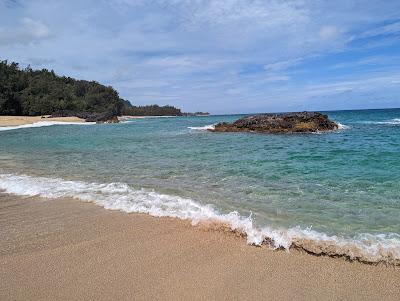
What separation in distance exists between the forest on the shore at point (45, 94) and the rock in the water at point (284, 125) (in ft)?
146

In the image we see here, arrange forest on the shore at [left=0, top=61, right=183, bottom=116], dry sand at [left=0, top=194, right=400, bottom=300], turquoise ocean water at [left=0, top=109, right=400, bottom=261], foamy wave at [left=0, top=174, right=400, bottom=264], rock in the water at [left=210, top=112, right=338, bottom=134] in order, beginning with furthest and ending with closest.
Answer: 1. forest on the shore at [left=0, top=61, right=183, bottom=116]
2. rock in the water at [left=210, top=112, right=338, bottom=134]
3. turquoise ocean water at [left=0, top=109, right=400, bottom=261]
4. foamy wave at [left=0, top=174, right=400, bottom=264]
5. dry sand at [left=0, top=194, right=400, bottom=300]

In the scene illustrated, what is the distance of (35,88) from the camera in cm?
7475

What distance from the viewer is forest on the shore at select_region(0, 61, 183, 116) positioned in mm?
67812

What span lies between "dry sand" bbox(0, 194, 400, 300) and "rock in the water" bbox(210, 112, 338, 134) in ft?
72.0

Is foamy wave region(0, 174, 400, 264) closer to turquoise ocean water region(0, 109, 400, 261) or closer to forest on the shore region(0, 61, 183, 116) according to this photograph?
turquoise ocean water region(0, 109, 400, 261)

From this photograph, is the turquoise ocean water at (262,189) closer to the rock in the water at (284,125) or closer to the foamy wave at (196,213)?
the foamy wave at (196,213)

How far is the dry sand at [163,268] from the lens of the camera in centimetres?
359

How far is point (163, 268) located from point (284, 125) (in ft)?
79.0

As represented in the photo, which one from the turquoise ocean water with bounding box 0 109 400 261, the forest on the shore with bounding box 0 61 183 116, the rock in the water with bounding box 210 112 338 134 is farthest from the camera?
the forest on the shore with bounding box 0 61 183 116

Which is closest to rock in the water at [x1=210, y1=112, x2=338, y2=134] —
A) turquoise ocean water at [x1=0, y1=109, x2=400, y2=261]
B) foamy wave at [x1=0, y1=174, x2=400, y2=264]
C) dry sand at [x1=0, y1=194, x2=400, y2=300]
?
turquoise ocean water at [x1=0, y1=109, x2=400, y2=261]

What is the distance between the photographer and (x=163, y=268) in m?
4.14

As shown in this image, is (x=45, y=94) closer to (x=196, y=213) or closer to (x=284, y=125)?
(x=284, y=125)

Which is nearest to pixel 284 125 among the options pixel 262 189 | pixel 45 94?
pixel 262 189

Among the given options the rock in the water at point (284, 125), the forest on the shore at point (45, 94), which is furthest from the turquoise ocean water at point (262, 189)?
the forest on the shore at point (45, 94)
